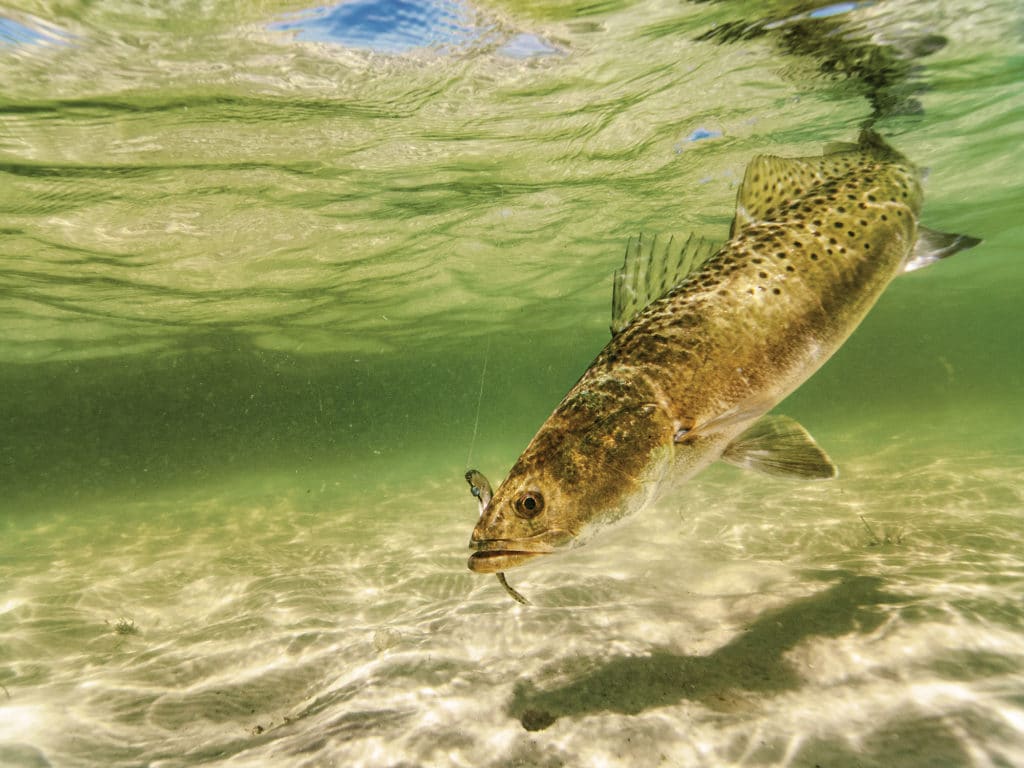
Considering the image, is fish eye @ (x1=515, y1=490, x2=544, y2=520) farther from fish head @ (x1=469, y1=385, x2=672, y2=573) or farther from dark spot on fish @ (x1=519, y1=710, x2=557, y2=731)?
dark spot on fish @ (x1=519, y1=710, x2=557, y2=731)

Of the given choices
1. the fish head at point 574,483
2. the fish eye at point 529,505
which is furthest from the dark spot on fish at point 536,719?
the fish eye at point 529,505

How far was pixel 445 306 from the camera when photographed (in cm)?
2745

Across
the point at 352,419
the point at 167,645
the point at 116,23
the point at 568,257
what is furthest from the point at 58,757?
the point at 352,419

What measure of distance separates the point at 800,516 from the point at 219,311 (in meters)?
23.4

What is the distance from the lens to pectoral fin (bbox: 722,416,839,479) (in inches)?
111

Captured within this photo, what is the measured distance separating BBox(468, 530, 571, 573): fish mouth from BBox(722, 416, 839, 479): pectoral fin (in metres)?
1.16

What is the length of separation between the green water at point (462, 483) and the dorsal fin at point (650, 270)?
265 cm

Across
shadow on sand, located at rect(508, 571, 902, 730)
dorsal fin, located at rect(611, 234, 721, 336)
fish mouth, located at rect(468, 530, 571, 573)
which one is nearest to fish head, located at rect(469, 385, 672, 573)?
fish mouth, located at rect(468, 530, 571, 573)

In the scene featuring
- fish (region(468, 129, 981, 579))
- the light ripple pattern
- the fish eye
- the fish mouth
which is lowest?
the light ripple pattern

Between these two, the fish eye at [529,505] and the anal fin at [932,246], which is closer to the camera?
the fish eye at [529,505]

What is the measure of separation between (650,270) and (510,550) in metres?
1.94

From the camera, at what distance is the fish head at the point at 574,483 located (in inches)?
97.3

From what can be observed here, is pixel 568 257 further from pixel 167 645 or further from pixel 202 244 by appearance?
pixel 167 645

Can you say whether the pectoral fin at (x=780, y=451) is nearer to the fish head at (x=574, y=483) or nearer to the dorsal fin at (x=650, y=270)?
the fish head at (x=574, y=483)
